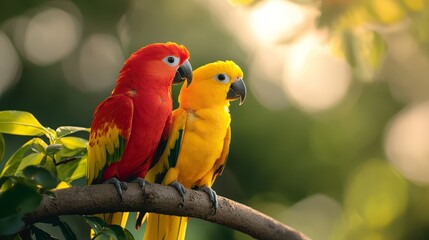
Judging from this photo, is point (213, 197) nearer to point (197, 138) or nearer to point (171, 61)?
point (197, 138)

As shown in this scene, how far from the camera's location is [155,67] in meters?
3.17

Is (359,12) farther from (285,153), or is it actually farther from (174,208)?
(285,153)

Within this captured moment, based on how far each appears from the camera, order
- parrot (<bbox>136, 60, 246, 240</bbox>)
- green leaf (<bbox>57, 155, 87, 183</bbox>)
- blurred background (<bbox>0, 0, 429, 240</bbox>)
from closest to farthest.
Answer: green leaf (<bbox>57, 155, 87, 183</bbox>) < parrot (<bbox>136, 60, 246, 240</bbox>) < blurred background (<bbox>0, 0, 429, 240</bbox>)

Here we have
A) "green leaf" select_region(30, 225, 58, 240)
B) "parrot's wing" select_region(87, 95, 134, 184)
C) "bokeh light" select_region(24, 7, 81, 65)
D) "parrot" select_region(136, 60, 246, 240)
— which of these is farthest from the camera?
"bokeh light" select_region(24, 7, 81, 65)

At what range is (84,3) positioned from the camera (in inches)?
404

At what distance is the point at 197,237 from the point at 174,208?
14.9ft

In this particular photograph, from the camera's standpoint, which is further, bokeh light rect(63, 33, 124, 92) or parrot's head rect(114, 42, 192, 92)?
bokeh light rect(63, 33, 124, 92)

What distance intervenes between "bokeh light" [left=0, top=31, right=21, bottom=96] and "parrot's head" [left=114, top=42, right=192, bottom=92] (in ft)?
19.6

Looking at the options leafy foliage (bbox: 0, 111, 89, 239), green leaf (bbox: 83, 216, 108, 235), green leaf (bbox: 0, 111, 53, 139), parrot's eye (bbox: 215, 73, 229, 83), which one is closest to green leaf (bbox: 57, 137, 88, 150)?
leafy foliage (bbox: 0, 111, 89, 239)

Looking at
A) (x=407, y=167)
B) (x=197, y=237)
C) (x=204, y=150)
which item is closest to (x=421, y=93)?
(x=407, y=167)

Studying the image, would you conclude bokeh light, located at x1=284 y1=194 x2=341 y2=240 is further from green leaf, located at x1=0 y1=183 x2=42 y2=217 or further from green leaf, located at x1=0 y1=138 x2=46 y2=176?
green leaf, located at x1=0 y1=183 x2=42 y2=217

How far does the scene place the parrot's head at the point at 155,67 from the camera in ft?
10.4

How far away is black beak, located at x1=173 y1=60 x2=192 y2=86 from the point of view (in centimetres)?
320

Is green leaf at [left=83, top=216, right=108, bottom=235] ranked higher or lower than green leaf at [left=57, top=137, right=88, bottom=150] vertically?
lower
